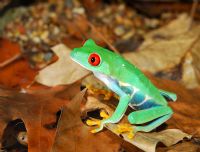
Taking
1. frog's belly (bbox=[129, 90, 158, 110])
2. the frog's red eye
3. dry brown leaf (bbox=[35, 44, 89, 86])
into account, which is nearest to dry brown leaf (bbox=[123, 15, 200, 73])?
dry brown leaf (bbox=[35, 44, 89, 86])

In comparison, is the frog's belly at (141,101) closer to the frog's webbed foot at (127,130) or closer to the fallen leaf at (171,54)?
the frog's webbed foot at (127,130)

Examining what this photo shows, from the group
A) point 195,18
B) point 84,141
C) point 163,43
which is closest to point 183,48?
point 163,43

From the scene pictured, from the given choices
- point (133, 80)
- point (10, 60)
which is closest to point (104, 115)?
point (133, 80)

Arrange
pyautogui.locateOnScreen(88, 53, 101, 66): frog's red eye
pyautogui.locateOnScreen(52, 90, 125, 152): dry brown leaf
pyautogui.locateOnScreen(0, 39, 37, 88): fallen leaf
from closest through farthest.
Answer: pyautogui.locateOnScreen(52, 90, 125, 152): dry brown leaf
pyautogui.locateOnScreen(88, 53, 101, 66): frog's red eye
pyautogui.locateOnScreen(0, 39, 37, 88): fallen leaf

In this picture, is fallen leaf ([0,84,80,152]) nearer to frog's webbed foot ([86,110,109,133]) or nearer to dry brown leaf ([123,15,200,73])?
frog's webbed foot ([86,110,109,133])

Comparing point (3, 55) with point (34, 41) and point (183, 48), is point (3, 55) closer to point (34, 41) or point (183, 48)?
point (34, 41)

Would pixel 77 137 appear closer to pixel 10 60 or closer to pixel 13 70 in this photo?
pixel 13 70

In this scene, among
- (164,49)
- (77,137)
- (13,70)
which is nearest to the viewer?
(77,137)

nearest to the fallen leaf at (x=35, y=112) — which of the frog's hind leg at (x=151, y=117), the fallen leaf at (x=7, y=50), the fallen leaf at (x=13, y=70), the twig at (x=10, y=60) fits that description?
the frog's hind leg at (x=151, y=117)
